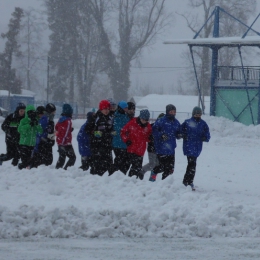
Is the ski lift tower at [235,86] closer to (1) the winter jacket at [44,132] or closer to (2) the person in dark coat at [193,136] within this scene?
(1) the winter jacket at [44,132]

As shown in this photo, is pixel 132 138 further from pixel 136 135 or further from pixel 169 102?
pixel 169 102

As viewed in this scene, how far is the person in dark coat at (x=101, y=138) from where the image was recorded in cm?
1112

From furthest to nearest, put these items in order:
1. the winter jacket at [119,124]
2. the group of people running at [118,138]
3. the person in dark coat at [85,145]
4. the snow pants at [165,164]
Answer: the person in dark coat at [85,145], the snow pants at [165,164], the winter jacket at [119,124], the group of people running at [118,138]

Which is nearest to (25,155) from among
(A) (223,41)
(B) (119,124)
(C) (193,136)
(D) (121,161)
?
(D) (121,161)

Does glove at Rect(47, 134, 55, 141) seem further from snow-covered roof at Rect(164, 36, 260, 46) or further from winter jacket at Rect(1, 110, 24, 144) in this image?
snow-covered roof at Rect(164, 36, 260, 46)

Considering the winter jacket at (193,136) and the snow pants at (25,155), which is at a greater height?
the winter jacket at (193,136)

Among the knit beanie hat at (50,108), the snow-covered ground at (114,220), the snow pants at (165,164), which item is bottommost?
the snow-covered ground at (114,220)

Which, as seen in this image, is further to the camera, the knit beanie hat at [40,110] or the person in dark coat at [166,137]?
the knit beanie hat at [40,110]

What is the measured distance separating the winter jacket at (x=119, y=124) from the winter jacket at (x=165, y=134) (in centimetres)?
52

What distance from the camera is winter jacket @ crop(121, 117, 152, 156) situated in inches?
435

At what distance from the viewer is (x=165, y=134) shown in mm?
11422

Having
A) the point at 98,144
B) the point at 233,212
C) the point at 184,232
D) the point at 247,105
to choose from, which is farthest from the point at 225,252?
the point at 247,105

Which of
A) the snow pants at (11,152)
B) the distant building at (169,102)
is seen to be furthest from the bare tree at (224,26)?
the snow pants at (11,152)

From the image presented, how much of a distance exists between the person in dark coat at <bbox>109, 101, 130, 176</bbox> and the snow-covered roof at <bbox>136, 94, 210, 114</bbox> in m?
55.4
